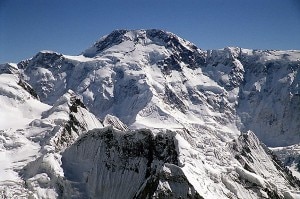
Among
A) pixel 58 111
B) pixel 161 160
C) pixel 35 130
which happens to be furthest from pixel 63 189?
pixel 58 111

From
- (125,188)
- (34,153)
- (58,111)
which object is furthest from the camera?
(58,111)

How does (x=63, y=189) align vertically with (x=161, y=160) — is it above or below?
below

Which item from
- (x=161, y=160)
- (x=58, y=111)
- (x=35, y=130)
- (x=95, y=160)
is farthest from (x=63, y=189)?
(x=58, y=111)

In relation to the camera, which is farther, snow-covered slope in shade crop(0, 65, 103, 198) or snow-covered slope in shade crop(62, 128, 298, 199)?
snow-covered slope in shade crop(0, 65, 103, 198)

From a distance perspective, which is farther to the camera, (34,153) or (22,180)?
(34,153)

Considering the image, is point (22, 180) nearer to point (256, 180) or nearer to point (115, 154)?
point (115, 154)

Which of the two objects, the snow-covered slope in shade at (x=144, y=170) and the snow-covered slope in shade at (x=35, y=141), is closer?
the snow-covered slope in shade at (x=144, y=170)

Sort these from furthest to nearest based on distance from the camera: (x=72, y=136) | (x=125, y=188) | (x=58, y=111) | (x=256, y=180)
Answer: (x=58, y=111) → (x=72, y=136) → (x=256, y=180) → (x=125, y=188)

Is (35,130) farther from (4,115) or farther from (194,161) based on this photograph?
(194,161)

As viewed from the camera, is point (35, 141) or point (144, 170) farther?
point (35, 141)

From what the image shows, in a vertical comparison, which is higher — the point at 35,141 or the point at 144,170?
the point at 144,170
